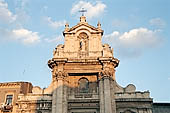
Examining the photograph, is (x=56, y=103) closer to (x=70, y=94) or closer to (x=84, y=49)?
(x=70, y=94)

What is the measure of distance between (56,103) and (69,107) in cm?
142

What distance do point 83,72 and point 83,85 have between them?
149cm

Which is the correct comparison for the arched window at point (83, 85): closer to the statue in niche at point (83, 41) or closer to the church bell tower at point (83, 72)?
the church bell tower at point (83, 72)

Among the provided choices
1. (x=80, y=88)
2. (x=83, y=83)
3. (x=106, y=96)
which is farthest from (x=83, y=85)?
(x=106, y=96)

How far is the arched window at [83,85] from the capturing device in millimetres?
29094

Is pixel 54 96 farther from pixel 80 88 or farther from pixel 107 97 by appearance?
pixel 107 97

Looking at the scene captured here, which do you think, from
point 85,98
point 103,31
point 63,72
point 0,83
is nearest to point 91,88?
point 85,98

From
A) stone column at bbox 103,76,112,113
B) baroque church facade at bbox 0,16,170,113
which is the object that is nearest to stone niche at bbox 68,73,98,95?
baroque church facade at bbox 0,16,170,113

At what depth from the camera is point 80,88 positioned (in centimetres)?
2927

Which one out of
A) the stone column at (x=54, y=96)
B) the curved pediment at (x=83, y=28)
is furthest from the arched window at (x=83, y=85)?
the curved pediment at (x=83, y=28)

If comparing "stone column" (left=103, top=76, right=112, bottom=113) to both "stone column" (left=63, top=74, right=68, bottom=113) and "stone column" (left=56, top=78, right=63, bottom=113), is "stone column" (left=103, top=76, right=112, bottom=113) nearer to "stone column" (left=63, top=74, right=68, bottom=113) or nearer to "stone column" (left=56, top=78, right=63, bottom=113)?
"stone column" (left=63, top=74, right=68, bottom=113)

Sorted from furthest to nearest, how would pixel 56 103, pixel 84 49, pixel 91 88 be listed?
pixel 84 49
pixel 91 88
pixel 56 103

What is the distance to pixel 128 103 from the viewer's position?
2772 cm

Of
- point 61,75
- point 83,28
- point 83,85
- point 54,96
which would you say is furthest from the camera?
point 83,28
